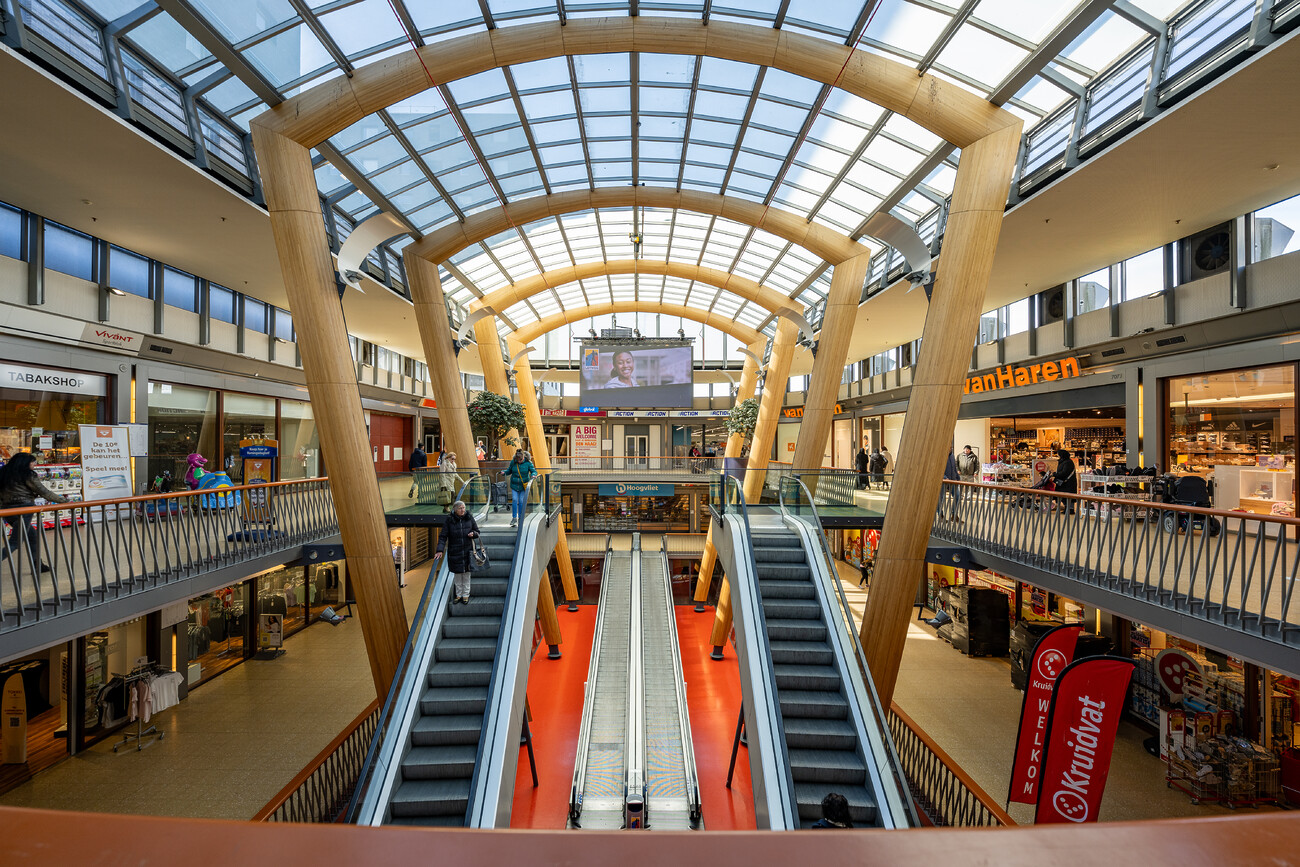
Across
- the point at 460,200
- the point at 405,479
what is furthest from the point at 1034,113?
the point at 405,479

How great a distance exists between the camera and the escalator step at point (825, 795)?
24.2ft

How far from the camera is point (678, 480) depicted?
25.5 m

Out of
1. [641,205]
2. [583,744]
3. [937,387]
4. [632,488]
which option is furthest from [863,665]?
[632,488]

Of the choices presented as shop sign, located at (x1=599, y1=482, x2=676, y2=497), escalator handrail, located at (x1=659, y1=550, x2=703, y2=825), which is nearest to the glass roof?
shop sign, located at (x1=599, y1=482, x2=676, y2=497)

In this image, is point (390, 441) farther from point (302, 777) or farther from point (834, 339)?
point (302, 777)

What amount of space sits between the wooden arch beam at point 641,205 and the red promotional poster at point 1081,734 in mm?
12118

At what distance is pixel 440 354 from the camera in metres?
15.5

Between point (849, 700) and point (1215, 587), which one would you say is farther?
point (849, 700)

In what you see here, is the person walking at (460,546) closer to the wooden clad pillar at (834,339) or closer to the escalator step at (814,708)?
the escalator step at (814,708)

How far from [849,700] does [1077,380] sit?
1254 cm

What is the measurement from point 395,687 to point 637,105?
1227 cm

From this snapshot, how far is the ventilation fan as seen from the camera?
477 inches

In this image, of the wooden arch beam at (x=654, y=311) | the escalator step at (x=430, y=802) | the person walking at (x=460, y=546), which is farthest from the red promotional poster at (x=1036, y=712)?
the wooden arch beam at (x=654, y=311)

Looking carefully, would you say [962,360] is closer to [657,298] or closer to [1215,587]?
[1215,587]
